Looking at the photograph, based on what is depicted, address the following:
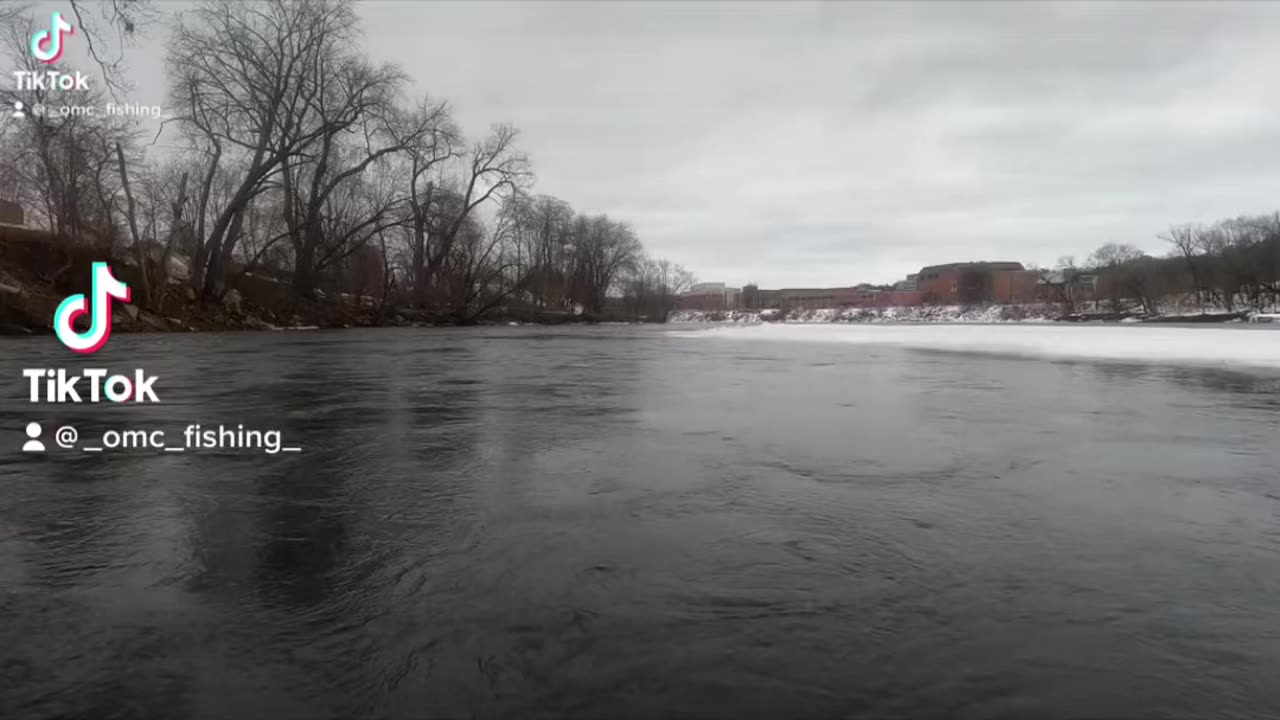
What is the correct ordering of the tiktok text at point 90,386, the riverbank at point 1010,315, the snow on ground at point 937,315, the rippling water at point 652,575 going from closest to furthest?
the rippling water at point 652,575, the tiktok text at point 90,386, the riverbank at point 1010,315, the snow on ground at point 937,315

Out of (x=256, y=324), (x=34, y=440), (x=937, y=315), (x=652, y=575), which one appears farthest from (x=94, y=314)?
(x=937, y=315)

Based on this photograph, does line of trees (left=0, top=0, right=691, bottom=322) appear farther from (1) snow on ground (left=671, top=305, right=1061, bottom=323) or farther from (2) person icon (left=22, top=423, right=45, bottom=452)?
(1) snow on ground (left=671, top=305, right=1061, bottom=323)

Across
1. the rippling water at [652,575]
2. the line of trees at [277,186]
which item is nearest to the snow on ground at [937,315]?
the line of trees at [277,186]

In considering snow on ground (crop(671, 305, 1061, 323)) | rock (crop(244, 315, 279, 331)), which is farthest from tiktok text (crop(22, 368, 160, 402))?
snow on ground (crop(671, 305, 1061, 323))

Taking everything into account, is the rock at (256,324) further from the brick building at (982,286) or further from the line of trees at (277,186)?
the brick building at (982,286)

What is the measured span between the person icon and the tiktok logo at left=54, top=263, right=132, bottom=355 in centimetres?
90

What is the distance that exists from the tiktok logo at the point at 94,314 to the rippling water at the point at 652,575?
110cm

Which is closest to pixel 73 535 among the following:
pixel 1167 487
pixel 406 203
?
pixel 1167 487

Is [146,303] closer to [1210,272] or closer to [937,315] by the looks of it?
[937,315]

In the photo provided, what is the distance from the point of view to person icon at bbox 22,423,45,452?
4547mm

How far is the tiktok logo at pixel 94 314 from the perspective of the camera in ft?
15.5

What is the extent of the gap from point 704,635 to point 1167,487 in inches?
117

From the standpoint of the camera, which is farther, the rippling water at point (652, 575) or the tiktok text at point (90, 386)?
the tiktok text at point (90, 386)

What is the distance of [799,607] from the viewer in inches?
84.1
